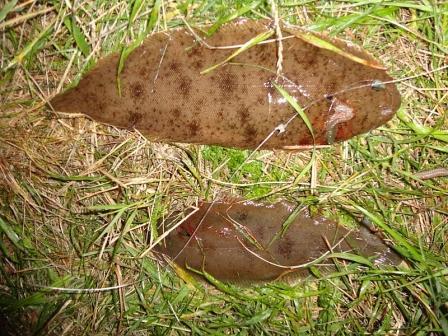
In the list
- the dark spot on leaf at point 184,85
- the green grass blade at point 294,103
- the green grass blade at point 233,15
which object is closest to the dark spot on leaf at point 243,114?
the green grass blade at point 294,103

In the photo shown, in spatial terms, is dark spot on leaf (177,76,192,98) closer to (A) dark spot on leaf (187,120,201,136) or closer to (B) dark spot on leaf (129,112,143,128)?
(A) dark spot on leaf (187,120,201,136)

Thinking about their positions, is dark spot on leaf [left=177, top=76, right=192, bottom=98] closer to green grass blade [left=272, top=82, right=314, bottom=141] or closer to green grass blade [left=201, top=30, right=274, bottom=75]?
green grass blade [left=201, top=30, right=274, bottom=75]

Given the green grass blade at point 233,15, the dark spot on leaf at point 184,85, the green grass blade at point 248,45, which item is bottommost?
the dark spot on leaf at point 184,85

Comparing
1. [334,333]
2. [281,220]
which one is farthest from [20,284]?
[334,333]

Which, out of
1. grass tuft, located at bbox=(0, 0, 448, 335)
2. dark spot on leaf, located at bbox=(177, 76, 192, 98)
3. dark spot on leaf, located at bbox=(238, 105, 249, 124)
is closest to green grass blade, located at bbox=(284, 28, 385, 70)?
grass tuft, located at bbox=(0, 0, 448, 335)

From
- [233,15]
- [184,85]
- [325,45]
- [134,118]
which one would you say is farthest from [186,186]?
[325,45]

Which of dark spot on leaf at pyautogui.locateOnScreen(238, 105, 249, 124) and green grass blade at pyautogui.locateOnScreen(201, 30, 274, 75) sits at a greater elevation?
green grass blade at pyautogui.locateOnScreen(201, 30, 274, 75)

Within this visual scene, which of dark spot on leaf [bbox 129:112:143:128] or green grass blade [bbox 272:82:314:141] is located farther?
dark spot on leaf [bbox 129:112:143:128]

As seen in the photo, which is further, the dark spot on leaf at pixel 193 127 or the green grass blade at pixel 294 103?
the dark spot on leaf at pixel 193 127

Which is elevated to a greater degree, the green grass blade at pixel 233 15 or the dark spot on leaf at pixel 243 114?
the green grass blade at pixel 233 15

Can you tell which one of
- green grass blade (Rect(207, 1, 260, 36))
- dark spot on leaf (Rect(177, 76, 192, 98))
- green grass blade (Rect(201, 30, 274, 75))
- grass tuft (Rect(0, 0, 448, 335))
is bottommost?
grass tuft (Rect(0, 0, 448, 335))

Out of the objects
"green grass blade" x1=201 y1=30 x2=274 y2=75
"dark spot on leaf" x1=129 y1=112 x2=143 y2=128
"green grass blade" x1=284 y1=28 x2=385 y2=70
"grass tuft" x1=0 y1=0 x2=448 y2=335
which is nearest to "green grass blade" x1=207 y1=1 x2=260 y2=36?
"grass tuft" x1=0 y1=0 x2=448 y2=335

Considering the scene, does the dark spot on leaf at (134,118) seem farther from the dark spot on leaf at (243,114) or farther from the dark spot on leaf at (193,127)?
the dark spot on leaf at (243,114)
